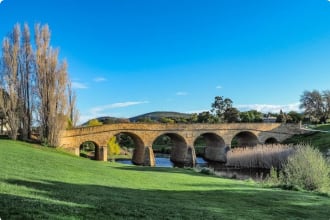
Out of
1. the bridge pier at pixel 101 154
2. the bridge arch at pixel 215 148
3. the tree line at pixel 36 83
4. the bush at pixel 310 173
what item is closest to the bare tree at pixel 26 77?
the tree line at pixel 36 83

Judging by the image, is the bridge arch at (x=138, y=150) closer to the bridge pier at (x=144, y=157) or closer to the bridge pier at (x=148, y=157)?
the bridge pier at (x=144, y=157)

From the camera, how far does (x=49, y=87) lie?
1053 inches

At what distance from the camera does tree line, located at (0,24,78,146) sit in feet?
85.1

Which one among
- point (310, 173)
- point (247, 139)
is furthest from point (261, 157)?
point (247, 139)

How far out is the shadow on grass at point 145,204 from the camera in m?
→ 6.00

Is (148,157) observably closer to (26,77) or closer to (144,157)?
(144,157)

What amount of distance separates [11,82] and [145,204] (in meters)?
20.8

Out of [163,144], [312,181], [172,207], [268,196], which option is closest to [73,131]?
[312,181]

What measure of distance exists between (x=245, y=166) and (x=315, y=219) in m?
30.6

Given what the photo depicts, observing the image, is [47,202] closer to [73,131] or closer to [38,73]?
[38,73]

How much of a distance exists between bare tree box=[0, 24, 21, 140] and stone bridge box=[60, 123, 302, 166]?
16.2 feet

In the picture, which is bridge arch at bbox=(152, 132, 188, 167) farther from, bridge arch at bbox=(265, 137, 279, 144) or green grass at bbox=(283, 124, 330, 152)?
bridge arch at bbox=(265, 137, 279, 144)

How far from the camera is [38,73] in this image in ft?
87.7

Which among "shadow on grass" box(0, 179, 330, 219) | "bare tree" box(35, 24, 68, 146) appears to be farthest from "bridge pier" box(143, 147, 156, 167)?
"shadow on grass" box(0, 179, 330, 219)
